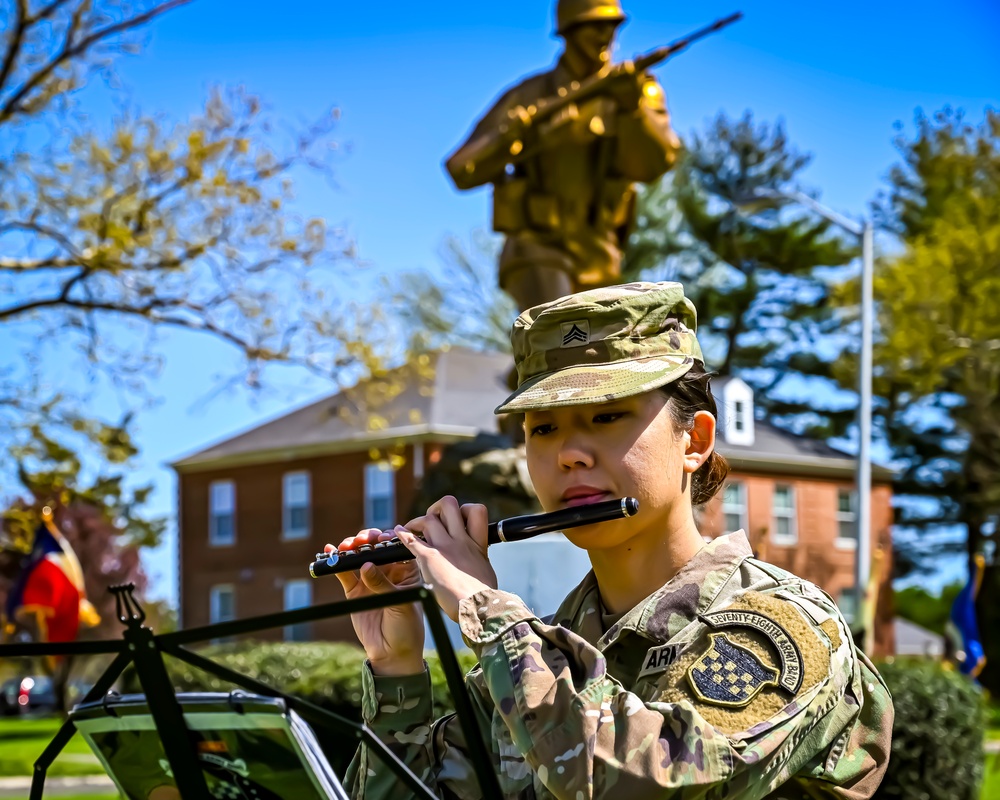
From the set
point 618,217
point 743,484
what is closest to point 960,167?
point 743,484

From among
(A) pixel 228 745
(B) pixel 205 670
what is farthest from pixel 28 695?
(B) pixel 205 670

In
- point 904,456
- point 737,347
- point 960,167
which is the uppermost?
point 960,167

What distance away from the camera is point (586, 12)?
34.2ft

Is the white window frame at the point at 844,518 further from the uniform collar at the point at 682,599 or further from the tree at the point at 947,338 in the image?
the uniform collar at the point at 682,599

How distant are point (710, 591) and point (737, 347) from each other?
117ft

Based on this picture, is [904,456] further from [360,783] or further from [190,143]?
[360,783]

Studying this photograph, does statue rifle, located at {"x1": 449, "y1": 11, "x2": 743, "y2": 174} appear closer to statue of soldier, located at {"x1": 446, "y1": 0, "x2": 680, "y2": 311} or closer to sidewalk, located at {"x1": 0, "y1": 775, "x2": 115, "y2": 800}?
statue of soldier, located at {"x1": 446, "y1": 0, "x2": 680, "y2": 311}

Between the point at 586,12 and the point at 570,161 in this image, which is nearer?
the point at 586,12

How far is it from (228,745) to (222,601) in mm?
36272

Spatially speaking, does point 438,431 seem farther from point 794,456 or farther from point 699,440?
point 699,440

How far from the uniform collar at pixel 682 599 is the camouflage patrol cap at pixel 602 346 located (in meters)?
0.31

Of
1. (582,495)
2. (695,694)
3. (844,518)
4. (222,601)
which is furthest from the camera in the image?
(844,518)

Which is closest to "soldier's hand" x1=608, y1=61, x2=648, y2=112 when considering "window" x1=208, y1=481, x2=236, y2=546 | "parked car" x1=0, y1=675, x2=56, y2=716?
"parked car" x1=0, y1=675, x2=56, y2=716

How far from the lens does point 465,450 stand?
12.6m
